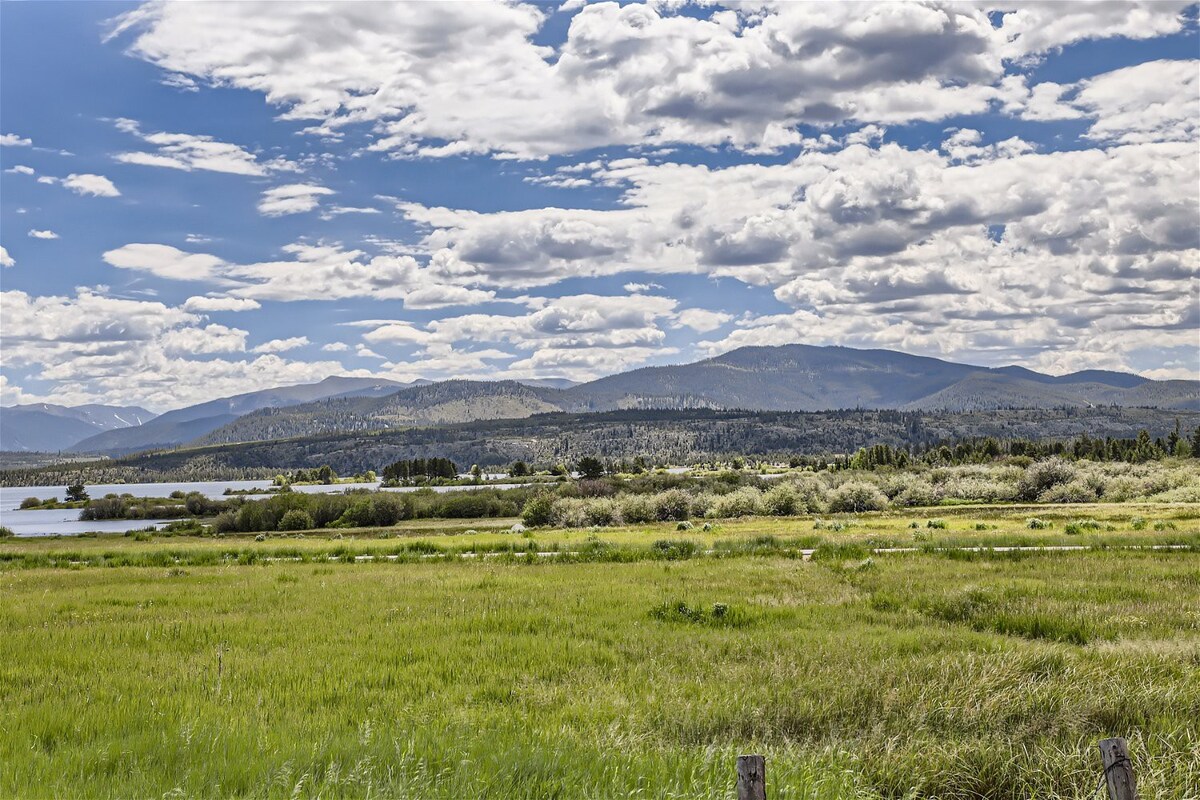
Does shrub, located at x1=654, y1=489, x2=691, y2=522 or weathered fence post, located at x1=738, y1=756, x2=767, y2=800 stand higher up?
weathered fence post, located at x1=738, y1=756, x2=767, y2=800

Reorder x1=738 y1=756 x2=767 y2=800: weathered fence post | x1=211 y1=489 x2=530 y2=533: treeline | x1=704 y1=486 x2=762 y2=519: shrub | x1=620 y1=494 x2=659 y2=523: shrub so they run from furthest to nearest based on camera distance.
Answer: x1=211 y1=489 x2=530 y2=533: treeline → x1=704 y1=486 x2=762 y2=519: shrub → x1=620 y1=494 x2=659 y2=523: shrub → x1=738 y1=756 x2=767 y2=800: weathered fence post

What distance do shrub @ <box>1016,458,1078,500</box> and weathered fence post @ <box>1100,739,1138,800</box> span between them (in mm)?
92104

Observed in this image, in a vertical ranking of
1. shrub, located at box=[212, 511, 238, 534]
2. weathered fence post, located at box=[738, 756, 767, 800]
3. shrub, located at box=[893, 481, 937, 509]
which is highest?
weathered fence post, located at box=[738, 756, 767, 800]

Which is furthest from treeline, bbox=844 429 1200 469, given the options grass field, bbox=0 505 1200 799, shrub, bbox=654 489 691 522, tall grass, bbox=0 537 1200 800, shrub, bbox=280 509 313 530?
tall grass, bbox=0 537 1200 800

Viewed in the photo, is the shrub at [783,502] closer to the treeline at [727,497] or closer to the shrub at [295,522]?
the treeline at [727,497]

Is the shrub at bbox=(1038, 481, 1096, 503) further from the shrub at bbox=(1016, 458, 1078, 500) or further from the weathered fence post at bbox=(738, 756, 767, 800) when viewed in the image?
the weathered fence post at bbox=(738, 756, 767, 800)

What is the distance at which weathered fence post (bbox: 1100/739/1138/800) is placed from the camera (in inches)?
232

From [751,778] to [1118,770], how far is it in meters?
2.71

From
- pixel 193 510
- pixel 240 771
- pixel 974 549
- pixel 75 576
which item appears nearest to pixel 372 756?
pixel 240 771

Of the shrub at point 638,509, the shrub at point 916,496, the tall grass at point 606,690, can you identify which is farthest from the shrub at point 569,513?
the tall grass at point 606,690

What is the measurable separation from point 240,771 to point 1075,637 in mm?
14697

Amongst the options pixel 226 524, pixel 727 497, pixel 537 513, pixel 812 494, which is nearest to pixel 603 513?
pixel 537 513

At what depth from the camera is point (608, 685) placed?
12117 mm

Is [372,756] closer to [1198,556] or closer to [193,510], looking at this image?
[1198,556]
